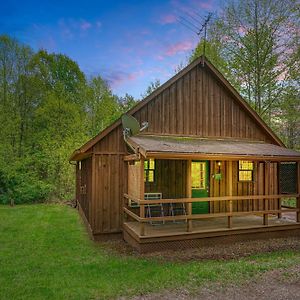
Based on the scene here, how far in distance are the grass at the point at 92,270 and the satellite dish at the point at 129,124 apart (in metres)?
3.57

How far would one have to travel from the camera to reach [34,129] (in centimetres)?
2061

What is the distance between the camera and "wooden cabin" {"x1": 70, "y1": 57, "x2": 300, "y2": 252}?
808cm

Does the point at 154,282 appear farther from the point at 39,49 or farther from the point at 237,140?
the point at 39,49

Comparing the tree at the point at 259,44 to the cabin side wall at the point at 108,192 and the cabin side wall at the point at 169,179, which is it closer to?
the cabin side wall at the point at 169,179

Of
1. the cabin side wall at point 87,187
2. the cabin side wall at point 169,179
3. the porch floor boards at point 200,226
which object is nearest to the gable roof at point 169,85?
the cabin side wall at point 87,187

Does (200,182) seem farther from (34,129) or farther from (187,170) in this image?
(34,129)

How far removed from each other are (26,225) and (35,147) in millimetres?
10186

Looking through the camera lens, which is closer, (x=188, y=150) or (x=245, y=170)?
(x=188, y=150)

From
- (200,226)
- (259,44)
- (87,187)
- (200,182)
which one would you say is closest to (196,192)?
(200,182)

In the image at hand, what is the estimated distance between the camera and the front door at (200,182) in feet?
34.1

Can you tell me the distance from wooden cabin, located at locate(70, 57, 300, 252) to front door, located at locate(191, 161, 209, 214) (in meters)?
0.04

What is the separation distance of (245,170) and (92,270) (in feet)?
23.7

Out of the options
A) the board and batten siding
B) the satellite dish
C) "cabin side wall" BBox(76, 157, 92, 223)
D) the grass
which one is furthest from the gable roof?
the grass

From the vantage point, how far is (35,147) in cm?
2025
